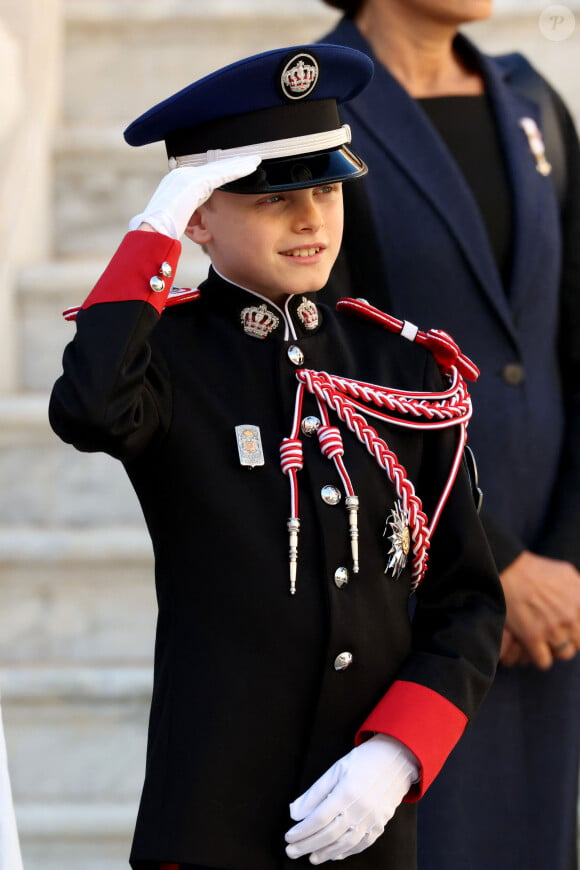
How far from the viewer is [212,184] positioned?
57.2 inches

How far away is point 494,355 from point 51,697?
92 cm

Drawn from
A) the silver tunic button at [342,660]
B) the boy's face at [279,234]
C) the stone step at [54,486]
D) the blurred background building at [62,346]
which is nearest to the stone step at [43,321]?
the blurred background building at [62,346]

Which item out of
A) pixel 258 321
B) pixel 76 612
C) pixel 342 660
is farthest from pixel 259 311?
pixel 76 612

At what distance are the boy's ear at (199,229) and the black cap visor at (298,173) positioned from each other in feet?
0.18

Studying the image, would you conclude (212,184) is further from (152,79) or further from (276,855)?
(152,79)

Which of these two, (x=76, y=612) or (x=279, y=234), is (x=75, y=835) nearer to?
(x=76, y=612)

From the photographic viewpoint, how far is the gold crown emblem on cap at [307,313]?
1.57m

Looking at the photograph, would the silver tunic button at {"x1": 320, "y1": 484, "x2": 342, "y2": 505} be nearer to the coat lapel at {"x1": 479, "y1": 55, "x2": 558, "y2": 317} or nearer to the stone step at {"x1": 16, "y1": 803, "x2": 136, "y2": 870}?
the coat lapel at {"x1": 479, "y1": 55, "x2": 558, "y2": 317}

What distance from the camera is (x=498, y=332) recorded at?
79.7 inches

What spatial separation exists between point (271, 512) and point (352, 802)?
0.28 m

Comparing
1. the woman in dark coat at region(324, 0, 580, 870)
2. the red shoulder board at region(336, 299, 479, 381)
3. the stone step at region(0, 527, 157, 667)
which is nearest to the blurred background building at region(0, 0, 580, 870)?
the stone step at region(0, 527, 157, 667)

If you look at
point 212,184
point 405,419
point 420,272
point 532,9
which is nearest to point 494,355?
point 420,272

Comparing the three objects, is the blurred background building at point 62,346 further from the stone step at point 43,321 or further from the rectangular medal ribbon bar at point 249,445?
the rectangular medal ribbon bar at point 249,445

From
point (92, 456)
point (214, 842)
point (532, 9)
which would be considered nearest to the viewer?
point (214, 842)
